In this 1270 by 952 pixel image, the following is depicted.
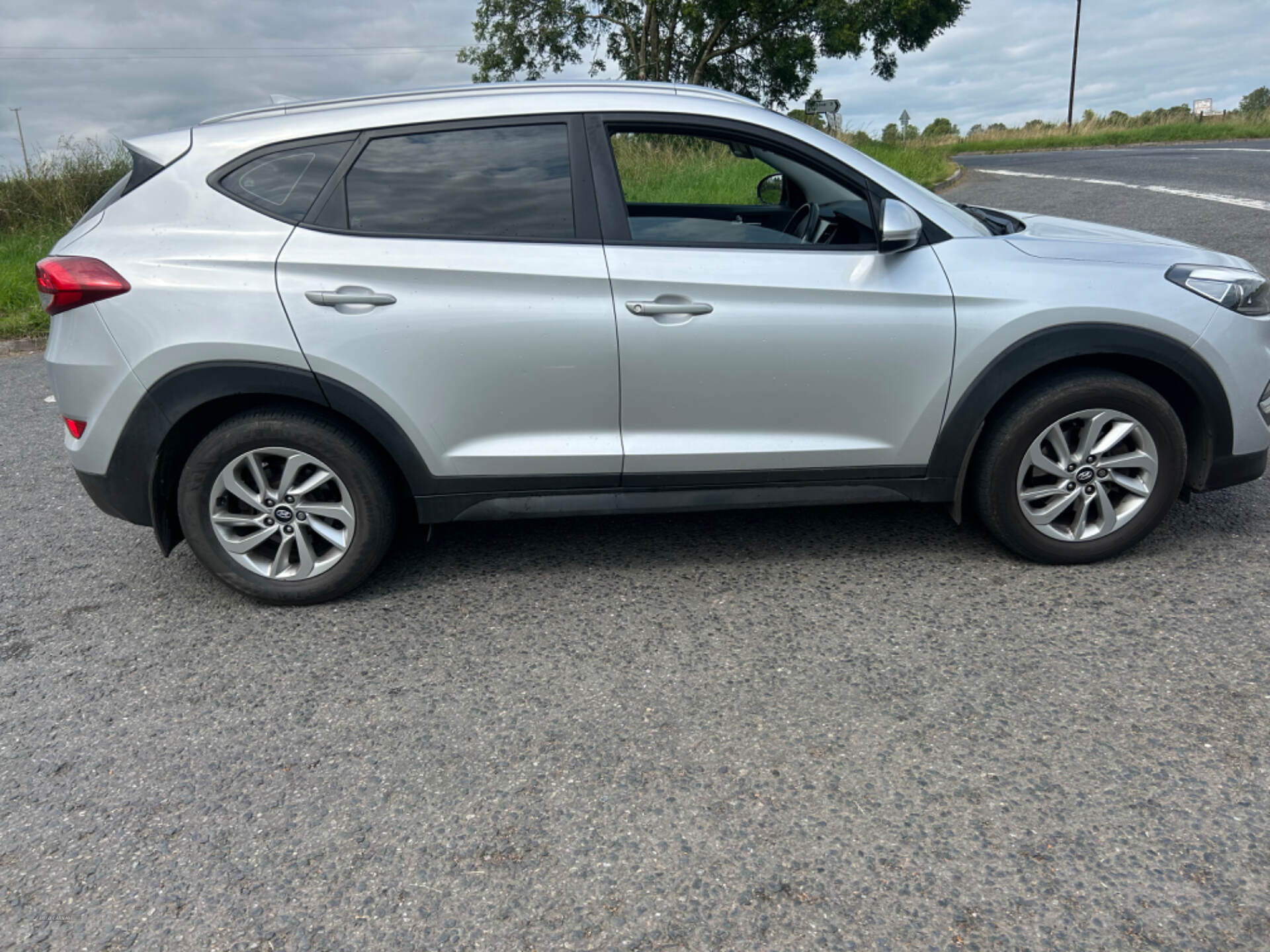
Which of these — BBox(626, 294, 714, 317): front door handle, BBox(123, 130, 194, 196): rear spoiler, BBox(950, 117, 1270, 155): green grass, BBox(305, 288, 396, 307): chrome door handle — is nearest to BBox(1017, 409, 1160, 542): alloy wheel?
BBox(626, 294, 714, 317): front door handle

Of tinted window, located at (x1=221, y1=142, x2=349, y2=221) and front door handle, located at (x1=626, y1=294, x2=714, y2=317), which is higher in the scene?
tinted window, located at (x1=221, y1=142, x2=349, y2=221)

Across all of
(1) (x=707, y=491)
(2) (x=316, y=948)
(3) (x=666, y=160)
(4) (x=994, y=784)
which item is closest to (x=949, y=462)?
(1) (x=707, y=491)

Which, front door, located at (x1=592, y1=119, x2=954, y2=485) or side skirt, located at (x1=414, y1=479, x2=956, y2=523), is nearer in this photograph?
front door, located at (x1=592, y1=119, x2=954, y2=485)

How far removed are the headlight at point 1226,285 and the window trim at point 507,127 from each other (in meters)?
2.17

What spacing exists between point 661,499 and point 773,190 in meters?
1.84

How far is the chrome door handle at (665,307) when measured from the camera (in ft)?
11.3

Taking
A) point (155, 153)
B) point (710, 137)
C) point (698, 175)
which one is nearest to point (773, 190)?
point (710, 137)

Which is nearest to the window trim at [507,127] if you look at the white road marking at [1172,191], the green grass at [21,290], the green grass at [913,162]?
the green grass at [21,290]

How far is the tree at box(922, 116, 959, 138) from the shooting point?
41306mm

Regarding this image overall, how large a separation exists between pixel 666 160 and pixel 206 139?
875 centimetres

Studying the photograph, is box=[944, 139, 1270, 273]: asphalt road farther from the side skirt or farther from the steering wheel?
the side skirt

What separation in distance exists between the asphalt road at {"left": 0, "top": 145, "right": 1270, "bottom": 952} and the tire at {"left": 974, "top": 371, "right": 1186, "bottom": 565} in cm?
17

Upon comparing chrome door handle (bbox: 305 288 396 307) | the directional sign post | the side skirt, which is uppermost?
the directional sign post

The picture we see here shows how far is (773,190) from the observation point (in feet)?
15.3
